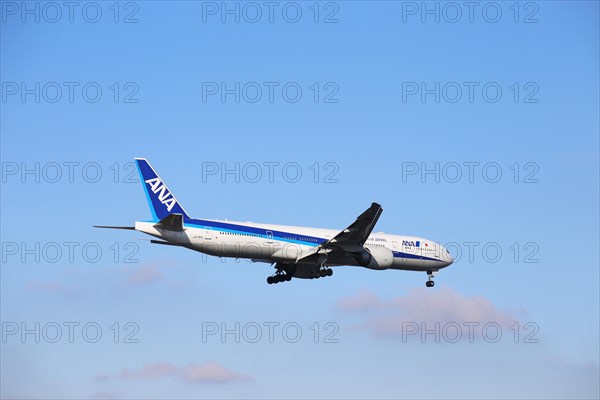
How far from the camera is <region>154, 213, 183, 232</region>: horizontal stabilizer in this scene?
53.7 meters

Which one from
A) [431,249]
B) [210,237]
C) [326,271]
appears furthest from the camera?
[431,249]

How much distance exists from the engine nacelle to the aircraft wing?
821mm

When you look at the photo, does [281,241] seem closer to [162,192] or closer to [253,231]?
[253,231]

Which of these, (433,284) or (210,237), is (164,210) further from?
(433,284)

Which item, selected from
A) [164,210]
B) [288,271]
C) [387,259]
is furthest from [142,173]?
[387,259]

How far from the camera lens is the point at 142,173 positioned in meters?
56.9

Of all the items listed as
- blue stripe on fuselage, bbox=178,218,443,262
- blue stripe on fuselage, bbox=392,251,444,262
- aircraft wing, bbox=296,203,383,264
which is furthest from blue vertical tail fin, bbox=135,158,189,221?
blue stripe on fuselage, bbox=392,251,444,262

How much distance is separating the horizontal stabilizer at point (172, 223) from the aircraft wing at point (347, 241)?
31.0 feet

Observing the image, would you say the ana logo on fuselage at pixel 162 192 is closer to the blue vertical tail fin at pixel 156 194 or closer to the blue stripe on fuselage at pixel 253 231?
the blue vertical tail fin at pixel 156 194

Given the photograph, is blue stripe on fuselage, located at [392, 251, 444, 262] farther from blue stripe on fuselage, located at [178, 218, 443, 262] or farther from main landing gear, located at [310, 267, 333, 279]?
blue stripe on fuselage, located at [178, 218, 443, 262]

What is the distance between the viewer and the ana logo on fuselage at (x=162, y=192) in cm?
5662

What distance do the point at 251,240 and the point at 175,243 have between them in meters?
4.87

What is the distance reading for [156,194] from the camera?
186ft

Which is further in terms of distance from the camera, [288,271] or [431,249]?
[431,249]
